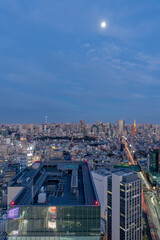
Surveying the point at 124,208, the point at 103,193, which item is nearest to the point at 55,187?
the point at 124,208

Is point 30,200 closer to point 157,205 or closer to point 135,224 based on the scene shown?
point 135,224

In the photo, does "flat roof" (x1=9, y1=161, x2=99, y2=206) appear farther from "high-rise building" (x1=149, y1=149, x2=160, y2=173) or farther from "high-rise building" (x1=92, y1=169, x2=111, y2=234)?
"high-rise building" (x1=149, y1=149, x2=160, y2=173)

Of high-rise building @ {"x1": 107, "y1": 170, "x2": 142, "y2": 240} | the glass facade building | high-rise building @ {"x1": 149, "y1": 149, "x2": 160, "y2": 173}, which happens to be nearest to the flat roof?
the glass facade building

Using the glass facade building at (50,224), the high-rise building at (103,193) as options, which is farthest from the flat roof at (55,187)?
the high-rise building at (103,193)

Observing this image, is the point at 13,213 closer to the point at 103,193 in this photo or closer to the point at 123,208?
the point at 123,208

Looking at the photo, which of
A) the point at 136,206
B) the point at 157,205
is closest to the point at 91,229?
the point at 136,206
